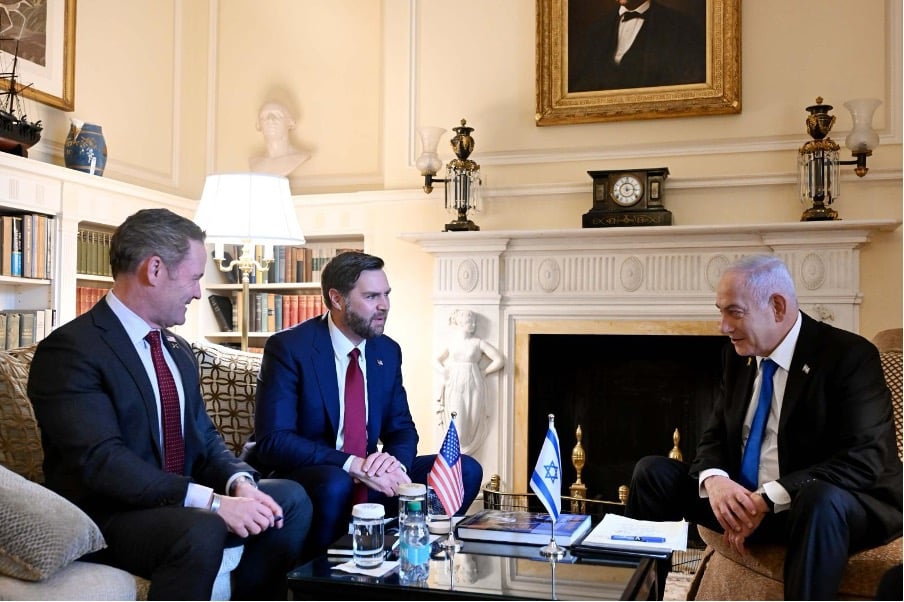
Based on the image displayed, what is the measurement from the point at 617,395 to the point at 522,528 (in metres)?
2.53

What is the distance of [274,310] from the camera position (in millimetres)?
4996

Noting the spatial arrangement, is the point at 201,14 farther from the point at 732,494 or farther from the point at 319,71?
the point at 732,494

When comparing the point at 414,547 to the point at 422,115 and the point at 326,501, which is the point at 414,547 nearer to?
the point at 326,501

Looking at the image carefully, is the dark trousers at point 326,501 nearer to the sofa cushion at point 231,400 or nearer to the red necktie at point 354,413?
the red necktie at point 354,413

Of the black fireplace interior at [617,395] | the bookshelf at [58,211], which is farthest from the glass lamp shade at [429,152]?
the bookshelf at [58,211]

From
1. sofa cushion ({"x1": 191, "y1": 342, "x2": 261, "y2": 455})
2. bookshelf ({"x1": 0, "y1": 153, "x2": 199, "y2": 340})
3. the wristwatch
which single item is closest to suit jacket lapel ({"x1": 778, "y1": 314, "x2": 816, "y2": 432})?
the wristwatch

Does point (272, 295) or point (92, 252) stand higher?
point (92, 252)

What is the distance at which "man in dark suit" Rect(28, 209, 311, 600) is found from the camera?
180 cm

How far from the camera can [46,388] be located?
1.85m

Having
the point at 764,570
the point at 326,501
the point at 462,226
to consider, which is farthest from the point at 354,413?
the point at 462,226

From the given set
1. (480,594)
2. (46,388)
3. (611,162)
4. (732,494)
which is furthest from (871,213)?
(46,388)

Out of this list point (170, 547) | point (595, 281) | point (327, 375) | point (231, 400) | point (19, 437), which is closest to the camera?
point (170, 547)

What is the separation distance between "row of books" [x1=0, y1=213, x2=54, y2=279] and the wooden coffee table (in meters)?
2.75

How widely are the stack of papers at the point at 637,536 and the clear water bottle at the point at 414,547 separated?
1.21ft
